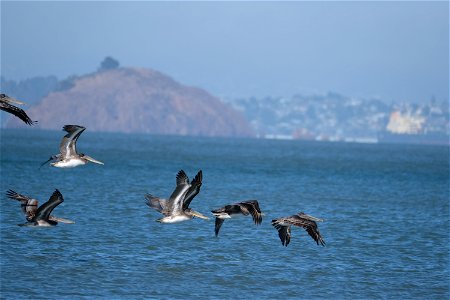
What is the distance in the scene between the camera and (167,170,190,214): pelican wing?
20.4 m

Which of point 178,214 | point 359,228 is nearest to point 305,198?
point 359,228

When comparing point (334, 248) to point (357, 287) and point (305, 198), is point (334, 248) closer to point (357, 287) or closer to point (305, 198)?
point (357, 287)

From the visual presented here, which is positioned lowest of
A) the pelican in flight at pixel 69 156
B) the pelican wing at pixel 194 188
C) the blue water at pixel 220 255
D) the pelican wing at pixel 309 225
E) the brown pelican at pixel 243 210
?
the blue water at pixel 220 255

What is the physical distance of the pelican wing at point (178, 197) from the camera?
20.4m

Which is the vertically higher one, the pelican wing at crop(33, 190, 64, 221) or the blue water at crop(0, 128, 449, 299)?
the pelican wing at crop(33, 190, 64, 221)

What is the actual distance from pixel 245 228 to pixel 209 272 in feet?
33.8

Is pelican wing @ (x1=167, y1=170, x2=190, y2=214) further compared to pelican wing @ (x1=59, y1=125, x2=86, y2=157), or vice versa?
pelican wing @ (x1=59, y1=125, x2=86, y2=157)

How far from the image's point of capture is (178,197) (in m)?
21.1

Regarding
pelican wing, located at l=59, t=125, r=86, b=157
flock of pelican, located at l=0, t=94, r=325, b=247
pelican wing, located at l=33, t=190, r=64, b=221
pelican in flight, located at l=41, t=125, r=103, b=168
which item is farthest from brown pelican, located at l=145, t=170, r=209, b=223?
pelican wing, located at l=59, t=125, r=86, b=157

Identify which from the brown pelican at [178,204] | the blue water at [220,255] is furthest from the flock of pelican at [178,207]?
the blue water at [220,255]

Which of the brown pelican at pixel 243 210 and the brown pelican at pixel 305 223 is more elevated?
the brown pelican at pixel 243 210

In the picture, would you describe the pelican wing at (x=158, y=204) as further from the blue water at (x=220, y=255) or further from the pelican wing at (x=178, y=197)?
the blue water at (x=220, y=255)

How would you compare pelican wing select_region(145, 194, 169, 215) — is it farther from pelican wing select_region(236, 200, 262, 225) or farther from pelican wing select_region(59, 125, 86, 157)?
pelican wing select_region(59, 125, 86, 157)

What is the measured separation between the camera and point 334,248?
32312 millimetres
